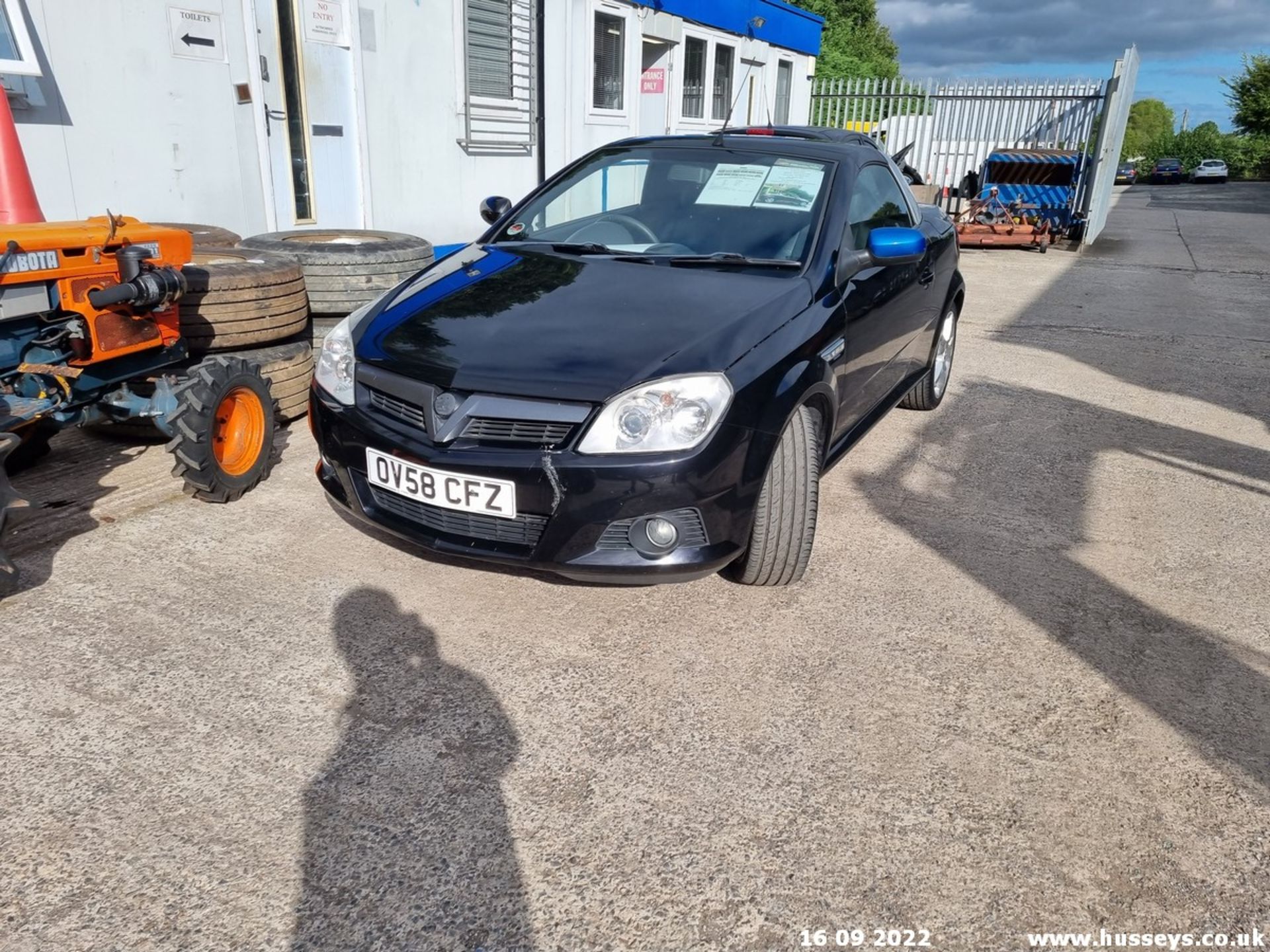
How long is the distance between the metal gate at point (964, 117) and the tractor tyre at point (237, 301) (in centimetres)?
1307

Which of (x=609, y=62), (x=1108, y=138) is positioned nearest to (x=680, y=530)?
(x=609, y=62)

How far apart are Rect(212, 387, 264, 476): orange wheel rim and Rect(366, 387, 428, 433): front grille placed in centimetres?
116

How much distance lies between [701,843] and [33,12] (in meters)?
5.60

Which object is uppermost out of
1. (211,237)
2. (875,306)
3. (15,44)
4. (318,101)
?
(15,44)

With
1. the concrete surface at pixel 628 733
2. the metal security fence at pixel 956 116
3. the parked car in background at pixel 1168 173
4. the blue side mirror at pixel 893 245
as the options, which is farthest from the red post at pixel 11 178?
the parked car in background at pixel 1168 173

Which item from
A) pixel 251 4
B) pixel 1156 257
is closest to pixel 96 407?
pixel 251 4

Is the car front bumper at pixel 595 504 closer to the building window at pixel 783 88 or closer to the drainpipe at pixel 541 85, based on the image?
the drainpipe at pixel 541 85

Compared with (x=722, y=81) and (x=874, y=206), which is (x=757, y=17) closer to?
(x=722, y=81)

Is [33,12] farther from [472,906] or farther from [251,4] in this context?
[472,906]

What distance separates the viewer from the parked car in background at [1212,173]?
50219mm

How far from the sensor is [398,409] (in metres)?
3.06

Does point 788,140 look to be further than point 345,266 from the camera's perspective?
No

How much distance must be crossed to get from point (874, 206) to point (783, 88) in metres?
13.3

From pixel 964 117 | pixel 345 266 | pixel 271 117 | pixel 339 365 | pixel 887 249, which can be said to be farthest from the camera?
pixel 964 117
